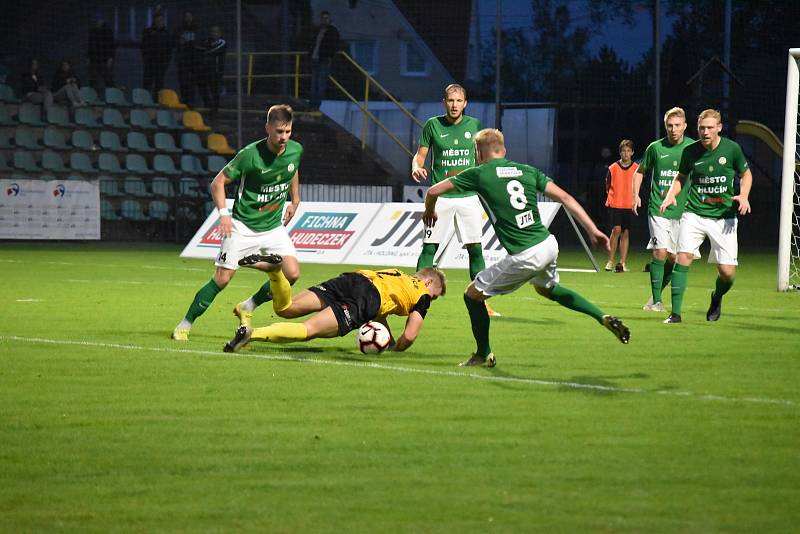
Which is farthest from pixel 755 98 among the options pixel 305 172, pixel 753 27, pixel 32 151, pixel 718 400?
pixel 718 400

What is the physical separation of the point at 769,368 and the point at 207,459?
496 centimetres

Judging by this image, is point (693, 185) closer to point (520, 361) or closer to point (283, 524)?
point (520, 361)

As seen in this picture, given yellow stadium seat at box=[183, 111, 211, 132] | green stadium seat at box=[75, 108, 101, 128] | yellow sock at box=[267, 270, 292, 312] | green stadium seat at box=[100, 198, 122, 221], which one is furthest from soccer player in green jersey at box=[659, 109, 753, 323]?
yellow stadium seat at box=[183, 111, 211, 132]

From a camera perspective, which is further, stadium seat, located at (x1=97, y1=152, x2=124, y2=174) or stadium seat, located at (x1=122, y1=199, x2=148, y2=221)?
stadium seat, located at (x1=97, y1=152, x2=124, y2=174)

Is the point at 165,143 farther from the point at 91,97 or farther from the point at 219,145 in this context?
the point at 91,97

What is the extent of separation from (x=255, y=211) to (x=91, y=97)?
24605 millimetres

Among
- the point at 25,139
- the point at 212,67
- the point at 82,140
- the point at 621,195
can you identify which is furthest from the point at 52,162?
the point at 621,195

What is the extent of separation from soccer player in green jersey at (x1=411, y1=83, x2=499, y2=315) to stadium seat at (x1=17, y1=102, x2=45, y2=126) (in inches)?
832

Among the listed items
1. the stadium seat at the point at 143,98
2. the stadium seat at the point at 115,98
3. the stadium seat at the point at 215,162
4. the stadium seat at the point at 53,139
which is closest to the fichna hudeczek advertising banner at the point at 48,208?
the stadium seat at the point at 53,139

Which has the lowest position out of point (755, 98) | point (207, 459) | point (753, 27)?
point (207, 459)

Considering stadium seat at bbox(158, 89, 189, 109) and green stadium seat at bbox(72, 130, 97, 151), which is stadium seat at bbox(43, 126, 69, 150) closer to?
green stadium seat at bbox(72, 130, 97, 151)

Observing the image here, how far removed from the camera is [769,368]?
9484 millimetres

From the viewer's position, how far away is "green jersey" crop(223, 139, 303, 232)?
35.9ft

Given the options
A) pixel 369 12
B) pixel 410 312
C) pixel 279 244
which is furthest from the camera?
pixel 369 12
